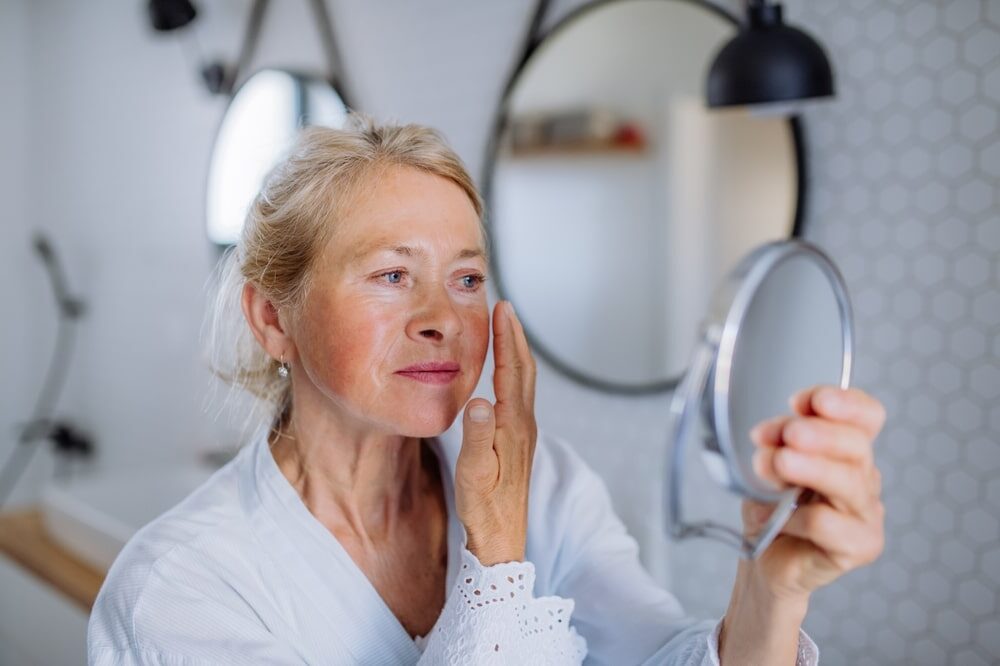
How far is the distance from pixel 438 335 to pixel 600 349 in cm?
69

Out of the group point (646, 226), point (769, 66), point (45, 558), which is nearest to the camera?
point (769, 66)

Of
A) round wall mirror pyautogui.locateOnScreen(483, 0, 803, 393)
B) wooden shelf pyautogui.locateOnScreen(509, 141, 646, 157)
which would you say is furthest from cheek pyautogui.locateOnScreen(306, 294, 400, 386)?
wooden shelf pyautogui.locateOnScreen(509, 141, 646, 157)

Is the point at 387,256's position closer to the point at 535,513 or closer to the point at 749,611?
the point at 535,513

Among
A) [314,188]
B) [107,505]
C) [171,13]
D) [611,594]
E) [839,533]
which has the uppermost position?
[171,13]

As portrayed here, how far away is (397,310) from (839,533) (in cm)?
48

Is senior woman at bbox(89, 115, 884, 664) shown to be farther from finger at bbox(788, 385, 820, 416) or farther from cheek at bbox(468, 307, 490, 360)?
finger at bbox(788, 385, 820, 416)

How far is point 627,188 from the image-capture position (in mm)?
1546

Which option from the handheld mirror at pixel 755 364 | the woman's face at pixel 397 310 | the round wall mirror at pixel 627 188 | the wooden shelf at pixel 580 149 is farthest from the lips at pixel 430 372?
the wooden shelf at pixel 580 149

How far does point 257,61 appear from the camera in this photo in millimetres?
2295

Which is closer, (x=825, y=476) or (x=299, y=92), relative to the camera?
(x=825, y=476)

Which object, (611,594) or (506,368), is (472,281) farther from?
(611,594)

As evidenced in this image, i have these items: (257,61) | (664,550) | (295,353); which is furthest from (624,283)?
(257,61)

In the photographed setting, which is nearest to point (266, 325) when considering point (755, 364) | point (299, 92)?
point (755, 364)

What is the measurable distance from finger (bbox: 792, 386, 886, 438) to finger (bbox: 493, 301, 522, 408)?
398 mm
